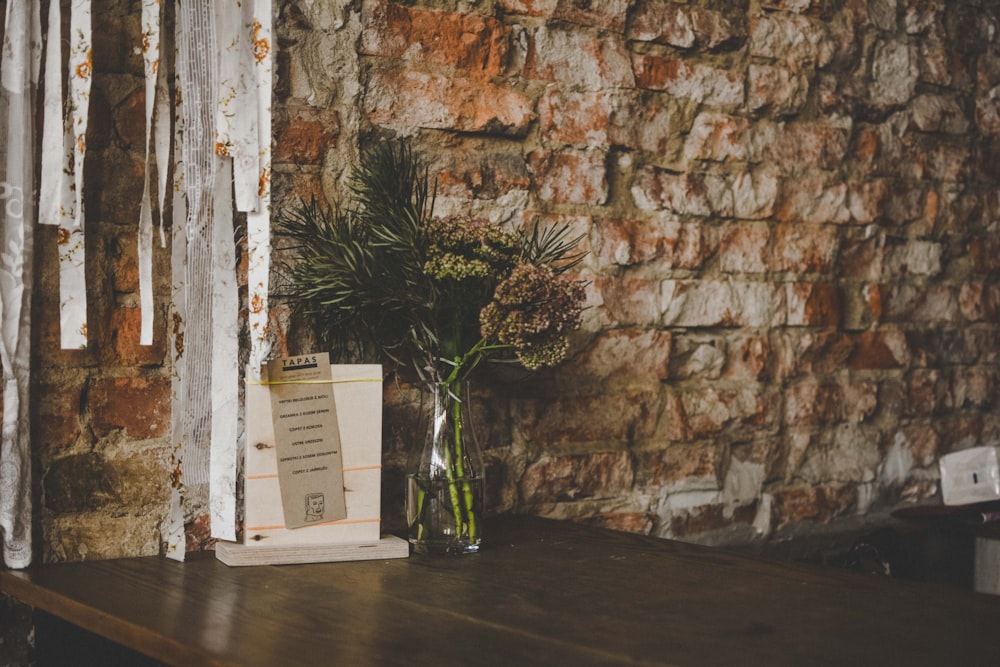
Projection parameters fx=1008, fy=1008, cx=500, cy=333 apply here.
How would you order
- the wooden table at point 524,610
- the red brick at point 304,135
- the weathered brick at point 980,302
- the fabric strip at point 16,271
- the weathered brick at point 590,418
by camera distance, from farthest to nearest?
the weathered brick at point 980,302
the weathered brick at point 590,418
the red brick at point 304,135
the fabric strip at point 16,271
the wooden table at point 524,610

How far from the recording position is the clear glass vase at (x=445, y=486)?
135 centimetres

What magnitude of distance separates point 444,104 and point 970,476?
1324 mm

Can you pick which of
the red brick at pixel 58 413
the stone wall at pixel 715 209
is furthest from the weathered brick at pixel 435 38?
the red brick at pixel 58 413

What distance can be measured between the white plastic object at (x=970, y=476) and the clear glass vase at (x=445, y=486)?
1.16 metres

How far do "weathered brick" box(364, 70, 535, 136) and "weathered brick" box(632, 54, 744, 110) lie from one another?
0.86ft

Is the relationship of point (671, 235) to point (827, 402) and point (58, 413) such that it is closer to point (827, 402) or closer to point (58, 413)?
point (827, 402)

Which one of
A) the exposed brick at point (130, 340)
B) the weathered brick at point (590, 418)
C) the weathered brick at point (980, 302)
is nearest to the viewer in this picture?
the exposed brick at point (130, 340)

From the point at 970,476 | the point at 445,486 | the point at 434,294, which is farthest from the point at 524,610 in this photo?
the point at 970,476

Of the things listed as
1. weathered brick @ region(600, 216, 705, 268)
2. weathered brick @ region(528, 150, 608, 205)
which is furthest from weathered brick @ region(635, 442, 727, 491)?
weathered brick @ region(528, 150, 608, 205)

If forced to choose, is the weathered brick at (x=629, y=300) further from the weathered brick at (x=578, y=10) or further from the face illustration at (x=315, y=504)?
the face illustration at (x=315, y=504)

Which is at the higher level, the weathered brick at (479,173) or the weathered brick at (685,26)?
the weathered brick at (685,26)

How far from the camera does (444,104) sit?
1.59 meters

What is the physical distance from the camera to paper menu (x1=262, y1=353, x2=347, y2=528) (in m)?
1.29

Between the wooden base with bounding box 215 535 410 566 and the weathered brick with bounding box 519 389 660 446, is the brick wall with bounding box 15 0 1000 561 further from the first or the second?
the wooden base with bounding box 215 535 410 566
